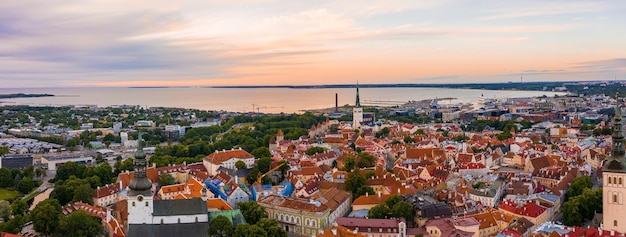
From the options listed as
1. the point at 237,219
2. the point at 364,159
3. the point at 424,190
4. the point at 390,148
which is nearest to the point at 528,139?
the point at 390,148

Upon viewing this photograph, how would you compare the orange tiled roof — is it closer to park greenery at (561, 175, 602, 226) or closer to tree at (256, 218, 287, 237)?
tree at (256, 218, 287, 237)

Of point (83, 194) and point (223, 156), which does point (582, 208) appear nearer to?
point (223, 156)

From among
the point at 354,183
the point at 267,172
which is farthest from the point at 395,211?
the point at 267,172

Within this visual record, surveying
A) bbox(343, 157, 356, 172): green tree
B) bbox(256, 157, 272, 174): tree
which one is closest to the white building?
bbox(256, 157, 272, 174): tree

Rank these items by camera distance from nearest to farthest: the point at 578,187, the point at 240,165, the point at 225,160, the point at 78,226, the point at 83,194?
Result: the point at 78,226, the point at 578,187, the point at 83,194, the point at 240,165, the point at 225,160

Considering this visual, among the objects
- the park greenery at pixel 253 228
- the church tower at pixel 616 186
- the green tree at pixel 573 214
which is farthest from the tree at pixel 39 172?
the church tower at pixel 616 186

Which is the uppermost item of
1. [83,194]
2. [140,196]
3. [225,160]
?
[140,196]

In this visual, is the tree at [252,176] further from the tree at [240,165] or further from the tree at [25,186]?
the tree at [25,186]
